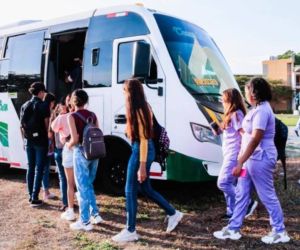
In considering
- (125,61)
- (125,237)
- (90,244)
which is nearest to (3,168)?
(125,61)

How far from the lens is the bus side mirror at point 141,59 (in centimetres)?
654

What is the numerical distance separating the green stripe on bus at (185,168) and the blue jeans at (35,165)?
2.02 meters

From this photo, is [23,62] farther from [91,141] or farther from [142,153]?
[142,153]

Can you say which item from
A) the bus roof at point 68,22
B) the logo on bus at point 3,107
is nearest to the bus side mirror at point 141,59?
the bus roof at point 68,22

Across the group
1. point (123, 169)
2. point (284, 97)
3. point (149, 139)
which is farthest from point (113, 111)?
point (284, 97)

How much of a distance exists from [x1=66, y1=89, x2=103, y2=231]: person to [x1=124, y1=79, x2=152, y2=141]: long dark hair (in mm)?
859

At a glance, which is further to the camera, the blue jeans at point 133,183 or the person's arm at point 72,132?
the person's arm at point 72,132

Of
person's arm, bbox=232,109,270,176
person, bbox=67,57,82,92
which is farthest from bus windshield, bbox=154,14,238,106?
person, bbox=67,57,82,92

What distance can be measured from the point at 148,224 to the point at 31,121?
8.15ft

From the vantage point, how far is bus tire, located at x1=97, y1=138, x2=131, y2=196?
24.8 feet

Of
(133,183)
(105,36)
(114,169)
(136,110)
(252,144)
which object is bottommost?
(114,169)

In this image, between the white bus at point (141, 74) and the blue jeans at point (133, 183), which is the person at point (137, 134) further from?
the white bus at point (141, 74)

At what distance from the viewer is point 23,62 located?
29.8 ft

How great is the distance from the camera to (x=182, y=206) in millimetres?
7207
